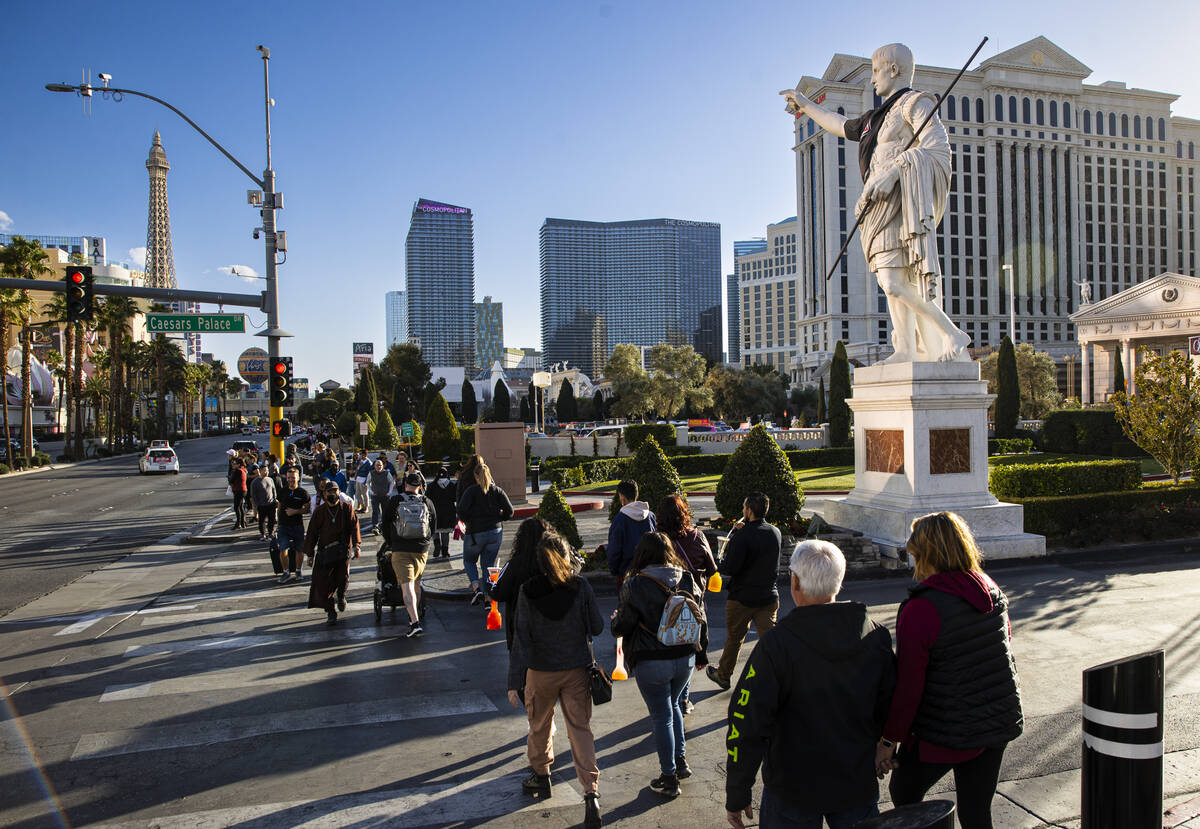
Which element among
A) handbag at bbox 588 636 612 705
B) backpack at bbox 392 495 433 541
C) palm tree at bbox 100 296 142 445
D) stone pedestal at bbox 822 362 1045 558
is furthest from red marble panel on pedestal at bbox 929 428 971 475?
palm tree at bbox 100 296 142 445

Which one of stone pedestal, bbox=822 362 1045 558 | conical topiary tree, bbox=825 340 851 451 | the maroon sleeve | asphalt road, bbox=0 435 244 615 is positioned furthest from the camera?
conical topiary tree, bbox=825 340 851 451

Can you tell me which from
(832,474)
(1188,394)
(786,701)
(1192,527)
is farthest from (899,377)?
(832,474)

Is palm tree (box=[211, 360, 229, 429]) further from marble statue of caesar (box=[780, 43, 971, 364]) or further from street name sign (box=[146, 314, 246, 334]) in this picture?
marble statue of caesar (box=[780, 43, 971, 364])

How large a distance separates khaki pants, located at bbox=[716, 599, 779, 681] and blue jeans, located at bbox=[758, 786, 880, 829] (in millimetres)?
3082

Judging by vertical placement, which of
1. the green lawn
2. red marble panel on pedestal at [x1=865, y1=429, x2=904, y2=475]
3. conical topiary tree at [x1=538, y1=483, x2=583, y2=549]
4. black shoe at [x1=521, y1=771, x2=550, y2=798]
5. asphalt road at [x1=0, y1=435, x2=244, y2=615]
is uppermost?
red marble panel on pedestal at [x1=865, y1=429, x2=904, y2=475]

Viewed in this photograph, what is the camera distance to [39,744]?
5812mm

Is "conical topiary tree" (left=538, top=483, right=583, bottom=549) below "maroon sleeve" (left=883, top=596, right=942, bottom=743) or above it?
below

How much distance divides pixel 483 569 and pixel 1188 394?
45.9 feet

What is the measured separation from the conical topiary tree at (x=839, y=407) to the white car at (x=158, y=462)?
107 ft

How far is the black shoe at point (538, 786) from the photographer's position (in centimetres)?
477

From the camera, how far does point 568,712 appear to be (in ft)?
15.2

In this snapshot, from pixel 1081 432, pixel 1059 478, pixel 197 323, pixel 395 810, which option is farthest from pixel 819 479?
pixel 395 810

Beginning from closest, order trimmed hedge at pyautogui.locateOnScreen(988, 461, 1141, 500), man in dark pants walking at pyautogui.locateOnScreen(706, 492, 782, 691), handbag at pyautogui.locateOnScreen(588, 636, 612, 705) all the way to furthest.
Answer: handbag at pyautogui.locateOnScreen(588, 636, 612, 705) < man in dark pants walking at pyautogui.locateOnScreen(706, 492, 782, 691) < trimmed hedge at pyautogui.locateOnScreen(988, 461, 1141, 500)

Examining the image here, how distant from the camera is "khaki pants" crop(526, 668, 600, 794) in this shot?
4.50m
